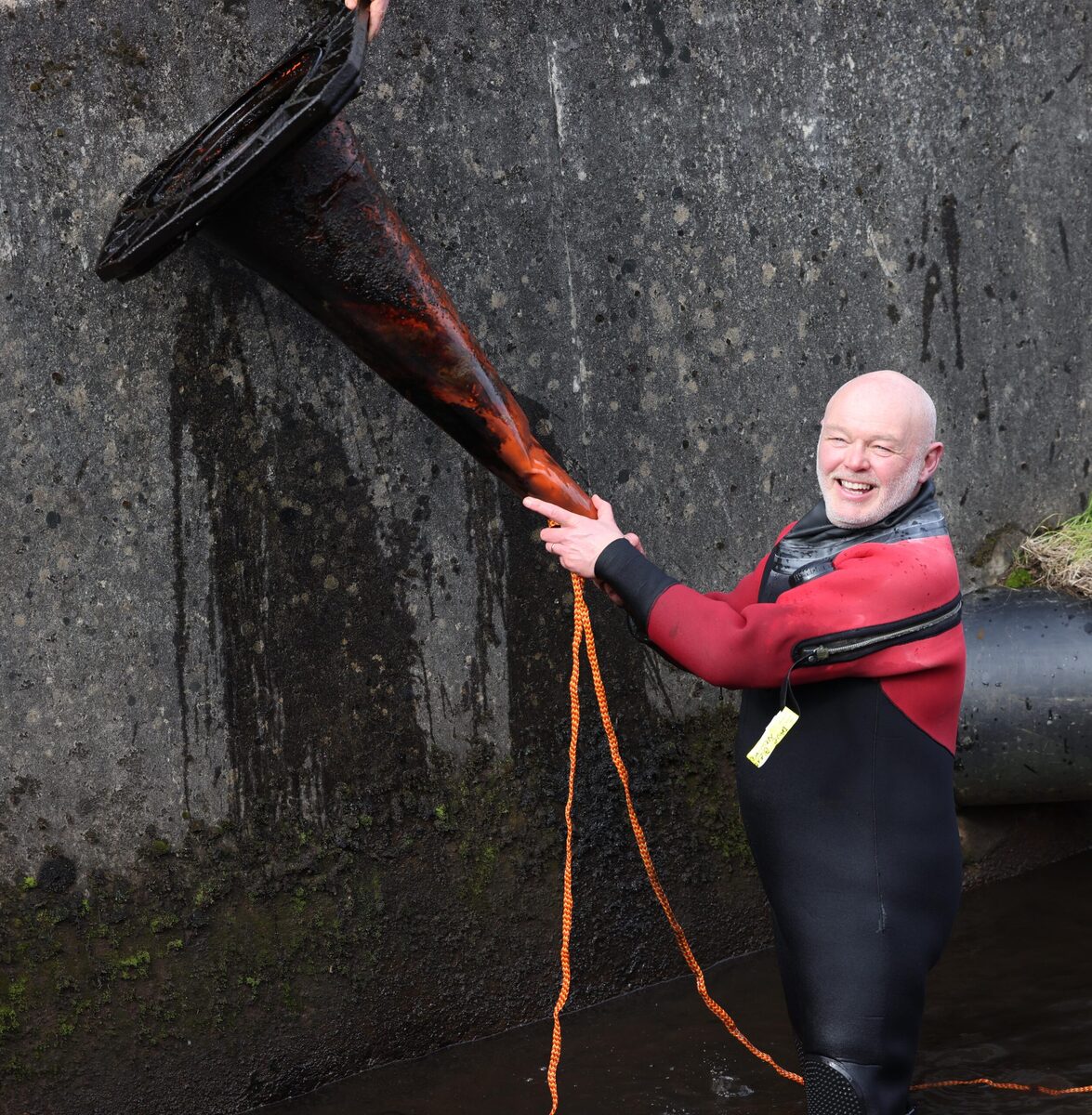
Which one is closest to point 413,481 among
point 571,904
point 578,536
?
point 578,536

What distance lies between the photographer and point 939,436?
479 centimetres

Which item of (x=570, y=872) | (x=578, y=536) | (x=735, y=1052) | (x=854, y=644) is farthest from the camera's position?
(x=735, y=1052)

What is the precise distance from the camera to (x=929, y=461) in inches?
117

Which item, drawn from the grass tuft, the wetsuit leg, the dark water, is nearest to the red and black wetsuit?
the wetsuit leg

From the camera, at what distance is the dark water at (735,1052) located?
12.5 ft

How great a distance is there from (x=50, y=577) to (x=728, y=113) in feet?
7.91

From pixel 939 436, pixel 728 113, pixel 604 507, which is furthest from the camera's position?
pixel 939 436

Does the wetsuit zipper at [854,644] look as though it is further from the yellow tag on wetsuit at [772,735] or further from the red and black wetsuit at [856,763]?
the yellow tag on wetsuit at [772,735]

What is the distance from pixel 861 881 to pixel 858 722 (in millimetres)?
328

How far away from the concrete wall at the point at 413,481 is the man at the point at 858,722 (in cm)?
112

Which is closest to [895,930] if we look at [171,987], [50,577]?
[171,987]

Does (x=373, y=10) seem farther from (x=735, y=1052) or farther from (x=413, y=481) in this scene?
(x=735, y=1052)

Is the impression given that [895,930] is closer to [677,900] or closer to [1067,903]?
[677,900]

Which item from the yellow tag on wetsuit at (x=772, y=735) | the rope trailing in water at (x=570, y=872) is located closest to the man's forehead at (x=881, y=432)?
the yellow tag on wetsuit at (x=772, y=735)
